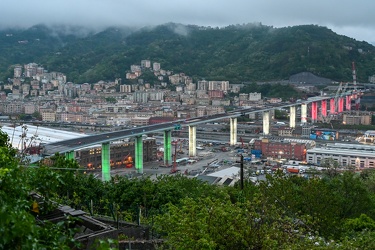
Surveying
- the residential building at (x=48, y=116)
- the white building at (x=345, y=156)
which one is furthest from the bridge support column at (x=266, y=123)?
the residential building at (x=48, y=116)

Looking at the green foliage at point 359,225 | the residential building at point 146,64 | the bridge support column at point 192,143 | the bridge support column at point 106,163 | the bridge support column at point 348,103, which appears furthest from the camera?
the residential building at point 146,64

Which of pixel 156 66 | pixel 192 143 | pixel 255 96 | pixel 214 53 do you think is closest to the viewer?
pixel 192 143

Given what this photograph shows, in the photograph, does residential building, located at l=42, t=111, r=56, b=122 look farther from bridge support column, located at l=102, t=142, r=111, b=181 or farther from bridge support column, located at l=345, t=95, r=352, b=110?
bridge support column, located at l=345, t=95, r=352, b=110

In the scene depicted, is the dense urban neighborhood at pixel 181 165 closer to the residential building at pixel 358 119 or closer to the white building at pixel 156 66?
the residential building at pixel 358 119

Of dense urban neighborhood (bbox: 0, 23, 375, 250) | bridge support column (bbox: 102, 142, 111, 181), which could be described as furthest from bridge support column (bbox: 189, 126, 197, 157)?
bridge support column (bbox: 102, 142, 111, 181)

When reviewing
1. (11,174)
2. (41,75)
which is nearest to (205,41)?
(41,75)

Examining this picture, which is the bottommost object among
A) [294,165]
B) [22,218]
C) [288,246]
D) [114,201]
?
[294,165]

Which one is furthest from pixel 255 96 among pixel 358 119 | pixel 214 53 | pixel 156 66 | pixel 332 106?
pixel 214 53

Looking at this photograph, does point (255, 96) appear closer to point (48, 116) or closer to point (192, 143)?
point (48, 116)

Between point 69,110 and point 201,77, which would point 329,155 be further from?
point 201,77
